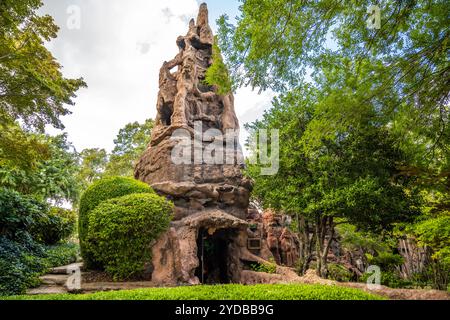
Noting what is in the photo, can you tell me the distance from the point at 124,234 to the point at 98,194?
8.02 feet

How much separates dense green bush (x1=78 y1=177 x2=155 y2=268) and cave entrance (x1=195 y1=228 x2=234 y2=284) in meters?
3.81

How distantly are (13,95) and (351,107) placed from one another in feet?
29.1

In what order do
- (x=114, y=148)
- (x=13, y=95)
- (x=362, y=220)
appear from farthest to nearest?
1. (x=114, y=148)
2. (x=362, y=220)
3. (x=13, y=95)

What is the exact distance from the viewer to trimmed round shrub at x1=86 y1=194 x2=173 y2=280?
29.1 feet

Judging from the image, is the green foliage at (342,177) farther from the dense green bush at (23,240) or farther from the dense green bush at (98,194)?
the dense green bush at (23,240)

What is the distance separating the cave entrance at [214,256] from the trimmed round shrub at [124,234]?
387 cm

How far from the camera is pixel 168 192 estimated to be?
12.2 metres

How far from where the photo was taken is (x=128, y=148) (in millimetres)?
27641

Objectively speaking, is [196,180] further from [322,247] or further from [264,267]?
[322,247]

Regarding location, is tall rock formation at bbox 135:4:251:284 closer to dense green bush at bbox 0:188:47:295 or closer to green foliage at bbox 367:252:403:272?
dense green bush at bbox 0:188:47:295

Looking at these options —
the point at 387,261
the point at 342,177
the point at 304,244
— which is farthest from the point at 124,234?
the point at 387,261

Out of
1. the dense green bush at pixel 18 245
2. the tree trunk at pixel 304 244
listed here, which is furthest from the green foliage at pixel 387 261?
the dense green bush at pixel 18 245
